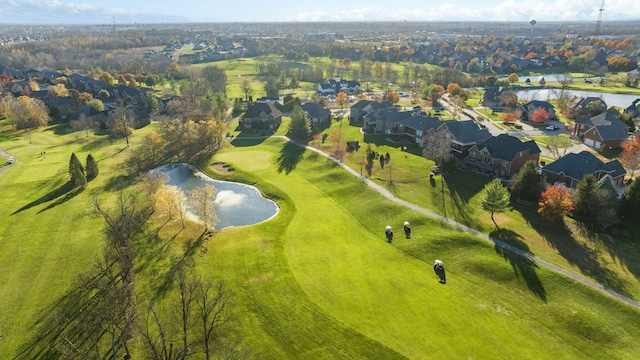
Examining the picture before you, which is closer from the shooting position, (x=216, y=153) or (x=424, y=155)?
(x=424, y=155)

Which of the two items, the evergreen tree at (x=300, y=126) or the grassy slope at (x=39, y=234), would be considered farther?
the evergreen tree at (x=300, y=126)

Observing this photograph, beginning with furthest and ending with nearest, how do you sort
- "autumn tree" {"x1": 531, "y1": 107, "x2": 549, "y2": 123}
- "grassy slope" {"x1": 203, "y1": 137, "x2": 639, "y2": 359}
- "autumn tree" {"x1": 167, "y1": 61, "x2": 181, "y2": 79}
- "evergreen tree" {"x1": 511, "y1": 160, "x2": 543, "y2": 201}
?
"autumn tree" {"x1": 167, "y1": 61, "x2": 181, "y2": 79}
"autumn tree" {"x1": 531, "y1": 107, "x2": 549, "y2": 123}
"evergreen tree" {"x1": 511, "y1": 160, "x2": 543, "y2": 201}
"grassy slope" {"x1": 203, "y1": 137, "x2": 639, "y2": 359}

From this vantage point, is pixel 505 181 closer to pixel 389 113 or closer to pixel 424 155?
pixel 424 155

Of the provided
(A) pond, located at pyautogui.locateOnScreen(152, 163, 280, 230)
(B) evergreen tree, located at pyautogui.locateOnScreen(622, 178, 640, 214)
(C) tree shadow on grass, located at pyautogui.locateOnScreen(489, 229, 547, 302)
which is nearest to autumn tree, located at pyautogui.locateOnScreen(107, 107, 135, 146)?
(A) pond, located at pyautogui.locateOnScreen(152, 163, 280, 230)

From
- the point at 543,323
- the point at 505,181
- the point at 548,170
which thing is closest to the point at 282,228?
the point at 543,323

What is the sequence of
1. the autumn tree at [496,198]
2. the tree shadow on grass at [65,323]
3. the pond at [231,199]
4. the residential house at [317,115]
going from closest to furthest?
the tree shadow on grass at [65,323], the autumn tree at [496,198], the pond at [231,199], the residential house at [317,115]

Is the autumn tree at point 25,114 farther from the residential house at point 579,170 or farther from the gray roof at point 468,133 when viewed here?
the residential house at point 579,170

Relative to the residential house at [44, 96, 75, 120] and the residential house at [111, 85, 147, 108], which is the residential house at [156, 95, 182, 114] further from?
the residential house at [44, 96, 75, 120]

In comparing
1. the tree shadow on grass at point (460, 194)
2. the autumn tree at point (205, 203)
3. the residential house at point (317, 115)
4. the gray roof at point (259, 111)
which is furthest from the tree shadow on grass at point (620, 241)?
the gray roof at point (259, 111)
